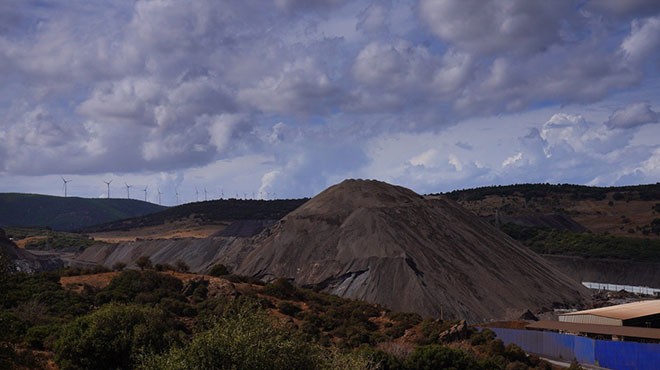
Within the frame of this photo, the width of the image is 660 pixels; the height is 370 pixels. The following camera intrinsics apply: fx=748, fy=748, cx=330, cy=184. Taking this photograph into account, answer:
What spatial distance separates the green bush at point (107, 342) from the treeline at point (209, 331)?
0.14 feet

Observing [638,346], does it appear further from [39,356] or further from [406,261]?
[39,356]

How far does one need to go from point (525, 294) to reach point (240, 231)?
79.7 meters

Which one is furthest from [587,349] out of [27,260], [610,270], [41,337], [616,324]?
[27,260]

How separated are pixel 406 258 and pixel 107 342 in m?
42.2

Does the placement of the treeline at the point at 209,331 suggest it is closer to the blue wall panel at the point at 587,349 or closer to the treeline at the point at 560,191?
the blue wall panel at the point at 587,349

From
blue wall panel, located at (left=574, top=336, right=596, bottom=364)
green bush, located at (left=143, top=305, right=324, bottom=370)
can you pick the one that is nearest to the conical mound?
blue wall panel, located at (left=574, top=336, right=596, bottom=364)

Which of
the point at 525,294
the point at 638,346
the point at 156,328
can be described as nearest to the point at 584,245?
the point at 525,294

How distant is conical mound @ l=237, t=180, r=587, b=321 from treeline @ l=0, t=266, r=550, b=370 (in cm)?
1167

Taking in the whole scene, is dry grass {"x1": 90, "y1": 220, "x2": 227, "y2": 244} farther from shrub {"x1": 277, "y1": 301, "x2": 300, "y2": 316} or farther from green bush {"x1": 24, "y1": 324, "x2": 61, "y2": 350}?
green bush {"x1": 24, "y1": 324, "x2": 61, "y2": 350}

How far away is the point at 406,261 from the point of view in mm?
70875

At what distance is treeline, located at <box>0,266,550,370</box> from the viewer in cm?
2456

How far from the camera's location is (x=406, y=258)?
71562 mm

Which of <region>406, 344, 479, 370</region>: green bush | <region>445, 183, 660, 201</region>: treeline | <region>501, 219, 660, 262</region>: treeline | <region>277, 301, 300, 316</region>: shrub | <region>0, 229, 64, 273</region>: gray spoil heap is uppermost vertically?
<region>445, 183, 660, 201</region>: treeline

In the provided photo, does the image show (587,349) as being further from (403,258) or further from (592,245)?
(592,245)
